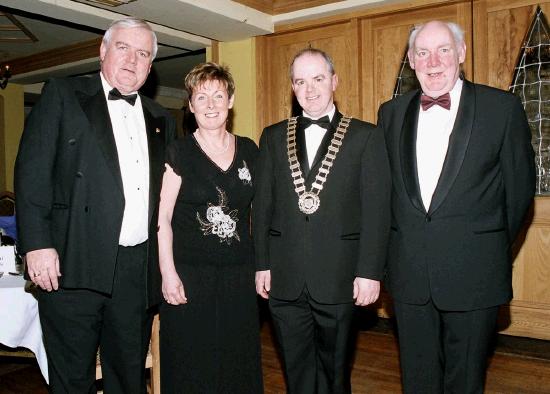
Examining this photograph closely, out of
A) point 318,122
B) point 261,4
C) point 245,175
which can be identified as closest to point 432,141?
point 318,122

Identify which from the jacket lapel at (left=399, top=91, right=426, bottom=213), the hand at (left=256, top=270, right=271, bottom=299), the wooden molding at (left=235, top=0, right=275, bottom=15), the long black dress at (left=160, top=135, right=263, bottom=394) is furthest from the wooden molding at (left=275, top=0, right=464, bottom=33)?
the hand at (left=256, top=270, right=271, bottom=299)

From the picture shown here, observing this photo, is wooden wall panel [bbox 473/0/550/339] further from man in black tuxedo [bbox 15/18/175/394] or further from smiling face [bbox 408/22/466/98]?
man in black tuxedo [bbox 15/18/175/394]

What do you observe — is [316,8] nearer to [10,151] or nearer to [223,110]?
[223,110]

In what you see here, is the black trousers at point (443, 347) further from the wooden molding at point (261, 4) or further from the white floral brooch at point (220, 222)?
the wooden molding at point (261, 4)

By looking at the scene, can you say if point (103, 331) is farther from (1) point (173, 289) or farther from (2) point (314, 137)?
(2) point (314, 137)

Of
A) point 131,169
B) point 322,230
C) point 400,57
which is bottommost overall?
point 322,230

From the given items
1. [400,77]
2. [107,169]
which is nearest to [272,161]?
[107,169]

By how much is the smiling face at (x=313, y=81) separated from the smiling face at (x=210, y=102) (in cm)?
34

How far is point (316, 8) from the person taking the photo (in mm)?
4578

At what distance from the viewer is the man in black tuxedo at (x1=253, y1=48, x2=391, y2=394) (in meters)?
2.06

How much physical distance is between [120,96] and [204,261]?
2.50ft

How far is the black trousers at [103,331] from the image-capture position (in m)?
2.02

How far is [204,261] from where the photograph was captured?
89.4 inches

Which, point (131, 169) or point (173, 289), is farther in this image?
point (173, 289)
